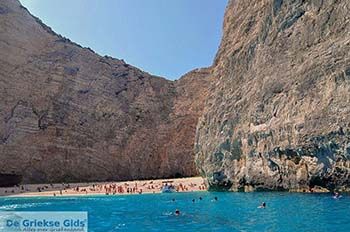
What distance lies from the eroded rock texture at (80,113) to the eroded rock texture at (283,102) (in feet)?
62.1

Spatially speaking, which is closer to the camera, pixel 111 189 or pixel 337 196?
pixel 337 196

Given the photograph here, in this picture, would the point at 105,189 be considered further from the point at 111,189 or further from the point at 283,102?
the point at 283,102

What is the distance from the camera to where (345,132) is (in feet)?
77.0

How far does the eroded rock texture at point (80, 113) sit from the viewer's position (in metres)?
55.0

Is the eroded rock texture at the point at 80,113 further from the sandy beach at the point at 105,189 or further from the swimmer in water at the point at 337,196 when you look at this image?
the swimmer in water at the point at 337,196

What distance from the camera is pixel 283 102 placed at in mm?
28891

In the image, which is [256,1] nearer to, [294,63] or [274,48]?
[274,48]

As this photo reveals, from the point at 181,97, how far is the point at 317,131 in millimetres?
40424

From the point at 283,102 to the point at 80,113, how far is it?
121 ft

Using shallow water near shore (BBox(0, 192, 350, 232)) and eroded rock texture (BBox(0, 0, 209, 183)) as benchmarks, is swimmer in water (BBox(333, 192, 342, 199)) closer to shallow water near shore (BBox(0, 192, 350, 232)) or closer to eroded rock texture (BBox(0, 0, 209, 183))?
shallow water near shore (BBox(0, 192, 350, 232))

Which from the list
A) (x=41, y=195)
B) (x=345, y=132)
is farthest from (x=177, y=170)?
(x=345, y=132)

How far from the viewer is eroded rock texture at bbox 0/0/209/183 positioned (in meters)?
55.0

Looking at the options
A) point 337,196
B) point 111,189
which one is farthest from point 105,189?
point 337,196

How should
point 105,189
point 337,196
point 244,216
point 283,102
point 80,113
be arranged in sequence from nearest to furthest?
point 244,216 → point 337,196 → point 283,102 → point 105,189 → point 80,113
